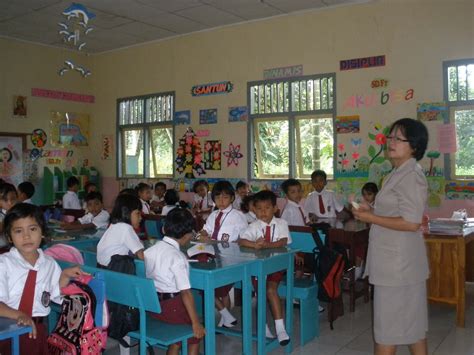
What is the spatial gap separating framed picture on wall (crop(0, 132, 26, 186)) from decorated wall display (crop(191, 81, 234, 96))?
9.55 feet

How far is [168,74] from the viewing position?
26.0ft

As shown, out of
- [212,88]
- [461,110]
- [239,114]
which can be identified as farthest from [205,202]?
[461,110]

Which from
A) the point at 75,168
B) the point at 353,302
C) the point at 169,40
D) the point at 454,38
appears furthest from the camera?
the point at 75,168

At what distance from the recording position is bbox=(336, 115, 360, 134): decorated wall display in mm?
6016

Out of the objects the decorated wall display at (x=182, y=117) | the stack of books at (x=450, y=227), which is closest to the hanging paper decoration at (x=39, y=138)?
the decorated wall display at (x=182, y=117)

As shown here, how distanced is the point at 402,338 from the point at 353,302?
2.02 meters

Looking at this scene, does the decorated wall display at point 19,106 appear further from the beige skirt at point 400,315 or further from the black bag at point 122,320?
the beige skirt at point 400,315

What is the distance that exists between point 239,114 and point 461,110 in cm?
295

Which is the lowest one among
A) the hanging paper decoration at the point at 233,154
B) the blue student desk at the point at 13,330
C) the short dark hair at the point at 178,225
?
the blue student desk at the point at 13,330

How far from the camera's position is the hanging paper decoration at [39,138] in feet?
26.4

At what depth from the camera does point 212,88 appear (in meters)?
7.37

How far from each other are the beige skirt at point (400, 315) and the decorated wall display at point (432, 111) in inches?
144

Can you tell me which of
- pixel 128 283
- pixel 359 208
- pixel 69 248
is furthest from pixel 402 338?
pixel 69 248

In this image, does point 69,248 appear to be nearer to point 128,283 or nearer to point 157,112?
point 128,283
